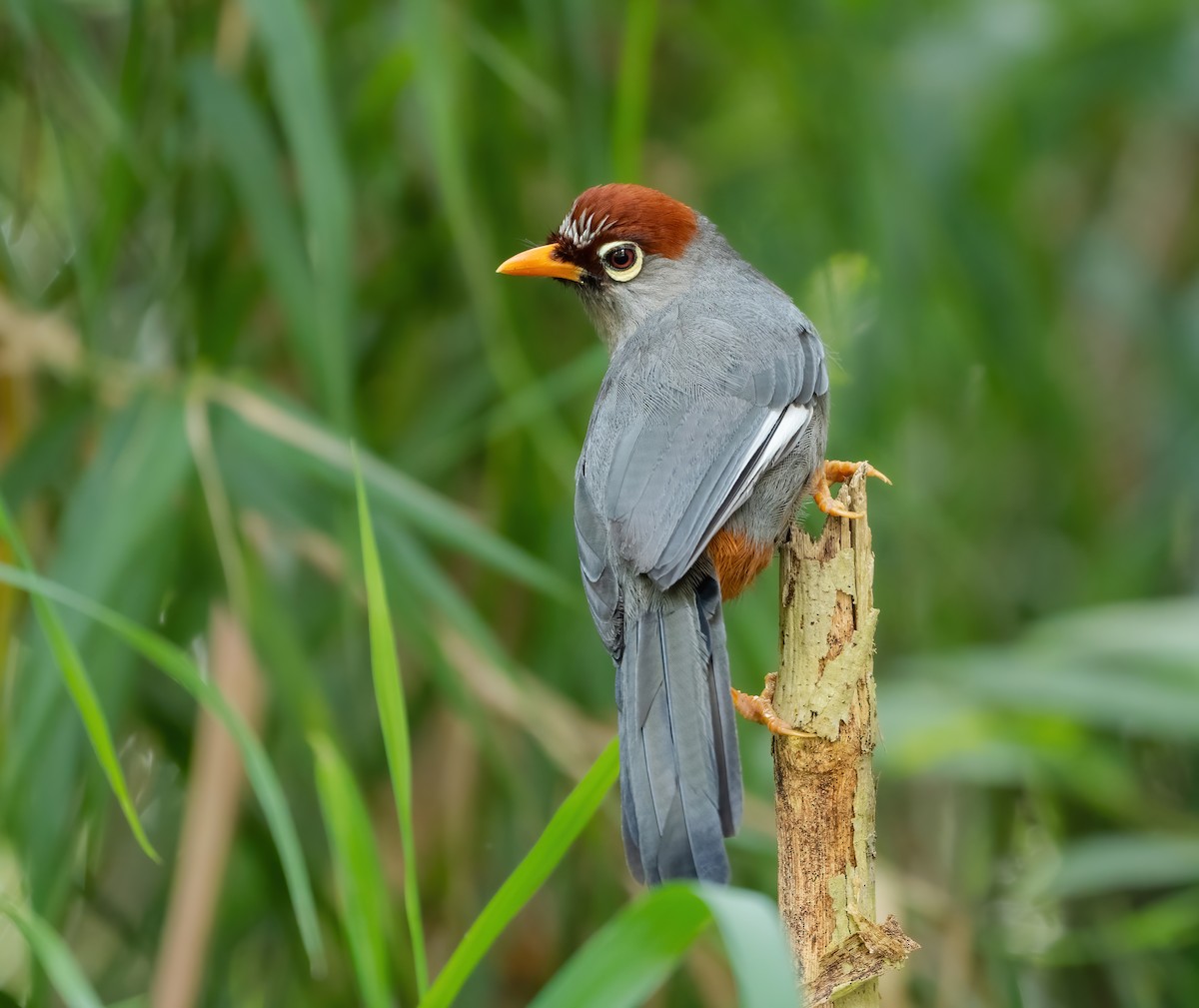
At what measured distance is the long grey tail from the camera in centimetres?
204

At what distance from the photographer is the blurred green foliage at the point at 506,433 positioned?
10.1 ft

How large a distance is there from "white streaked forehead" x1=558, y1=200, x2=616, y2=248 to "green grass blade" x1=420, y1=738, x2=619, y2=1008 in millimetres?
1581

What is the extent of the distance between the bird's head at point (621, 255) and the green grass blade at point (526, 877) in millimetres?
1511

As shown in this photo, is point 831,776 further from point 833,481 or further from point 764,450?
point 833,481

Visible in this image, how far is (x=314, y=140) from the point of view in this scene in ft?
9.65

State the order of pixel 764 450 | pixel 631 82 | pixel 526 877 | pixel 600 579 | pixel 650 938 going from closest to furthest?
pixel 650 938 → pixel 526 877 → pixel 600 579 → pixel 764 450 → pixel 631 82

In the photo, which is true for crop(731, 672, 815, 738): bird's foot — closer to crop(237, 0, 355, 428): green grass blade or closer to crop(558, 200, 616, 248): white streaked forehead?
crop(237, 0, 355, 428): green grass blade

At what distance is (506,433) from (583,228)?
61 centimetres

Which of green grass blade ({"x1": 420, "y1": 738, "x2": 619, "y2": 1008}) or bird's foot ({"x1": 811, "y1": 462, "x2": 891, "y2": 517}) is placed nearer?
green grass blade ({"x1": 420, "y1": 738, "x2": 619, "y2": 1008})

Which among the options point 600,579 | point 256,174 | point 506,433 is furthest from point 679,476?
point 256,174

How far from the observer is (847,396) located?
3.89 metres

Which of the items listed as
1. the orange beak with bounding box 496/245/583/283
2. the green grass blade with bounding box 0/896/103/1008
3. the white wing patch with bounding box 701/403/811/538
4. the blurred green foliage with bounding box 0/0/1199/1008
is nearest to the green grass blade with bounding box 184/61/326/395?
the blurred green foliage with bounding box 0/0/1199/1008

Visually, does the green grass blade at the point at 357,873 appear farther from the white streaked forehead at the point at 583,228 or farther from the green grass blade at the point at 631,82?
the green grass blade at the point at 631,82

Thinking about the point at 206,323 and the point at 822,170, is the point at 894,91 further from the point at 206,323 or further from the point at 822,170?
the point at 206,323
